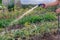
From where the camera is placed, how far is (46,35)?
5781 mm

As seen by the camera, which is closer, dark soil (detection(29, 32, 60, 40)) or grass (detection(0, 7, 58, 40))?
dark soil (detection(29, 32, 60, 40))

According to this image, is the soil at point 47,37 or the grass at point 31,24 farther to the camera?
the grass at point 31,24

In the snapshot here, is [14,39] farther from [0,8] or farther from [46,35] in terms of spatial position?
[0,8]

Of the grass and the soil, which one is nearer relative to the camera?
the soil

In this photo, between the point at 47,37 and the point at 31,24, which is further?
the point at 31,24

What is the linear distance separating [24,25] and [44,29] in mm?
947

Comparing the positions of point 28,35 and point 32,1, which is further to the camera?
point 32,1

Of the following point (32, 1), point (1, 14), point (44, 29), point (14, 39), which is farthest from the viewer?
point (32, 1)

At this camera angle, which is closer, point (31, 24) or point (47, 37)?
point (47, 37)

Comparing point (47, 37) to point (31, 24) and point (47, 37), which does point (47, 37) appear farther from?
point (31, 24)

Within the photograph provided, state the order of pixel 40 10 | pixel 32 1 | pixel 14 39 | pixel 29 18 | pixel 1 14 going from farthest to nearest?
pixel 32 1 < pixel 40 10 < pixel 1 14 < pixel 29 18 < pixel 14 39

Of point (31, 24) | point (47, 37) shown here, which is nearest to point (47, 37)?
point (47, 37)

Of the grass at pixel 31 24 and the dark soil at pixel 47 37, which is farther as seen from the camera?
the grass at pixel 31 24

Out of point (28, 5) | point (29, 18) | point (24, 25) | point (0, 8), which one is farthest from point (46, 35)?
point (28, 5)
